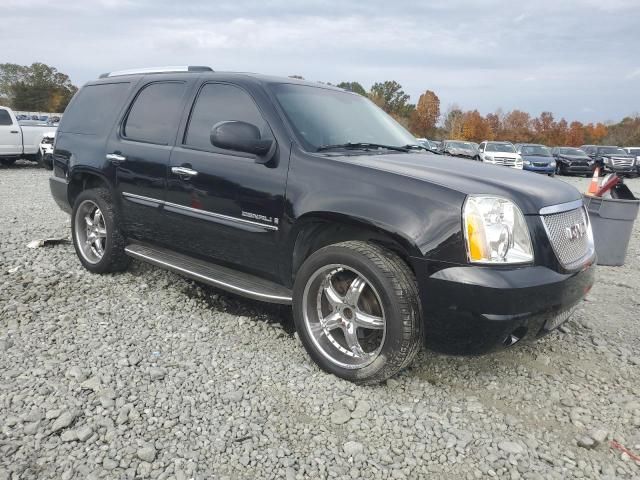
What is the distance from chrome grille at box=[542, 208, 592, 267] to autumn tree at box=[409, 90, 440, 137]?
74.4m

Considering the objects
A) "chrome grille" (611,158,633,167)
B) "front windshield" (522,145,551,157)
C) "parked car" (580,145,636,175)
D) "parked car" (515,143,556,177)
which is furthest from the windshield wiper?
"chrome grille" (611,158,633,167)

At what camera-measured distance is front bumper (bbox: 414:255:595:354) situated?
8.22ft

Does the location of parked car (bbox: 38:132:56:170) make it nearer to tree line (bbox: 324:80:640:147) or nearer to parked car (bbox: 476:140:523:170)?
parked car (bbox: 476:140:523:170)

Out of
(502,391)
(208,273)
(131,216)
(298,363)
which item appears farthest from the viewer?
(131,216)

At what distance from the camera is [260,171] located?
3.28 meters

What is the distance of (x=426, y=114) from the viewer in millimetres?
75875

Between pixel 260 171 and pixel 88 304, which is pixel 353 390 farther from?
pixel 88 304

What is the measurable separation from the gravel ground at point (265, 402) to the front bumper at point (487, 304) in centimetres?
43

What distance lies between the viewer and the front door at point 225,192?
326cm

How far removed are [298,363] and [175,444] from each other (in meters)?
1.01

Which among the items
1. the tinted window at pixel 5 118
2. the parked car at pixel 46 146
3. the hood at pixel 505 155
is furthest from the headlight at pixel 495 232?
the hood at pixel 505 155

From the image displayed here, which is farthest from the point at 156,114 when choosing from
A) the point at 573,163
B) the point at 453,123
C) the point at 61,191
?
the point at 453,123

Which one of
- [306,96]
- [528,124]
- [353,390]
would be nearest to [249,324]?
[353,390]

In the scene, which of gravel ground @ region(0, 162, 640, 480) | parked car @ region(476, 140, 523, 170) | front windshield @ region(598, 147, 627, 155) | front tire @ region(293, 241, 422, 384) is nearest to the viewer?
gravel ground @ region(0, 162, 640, 480)
